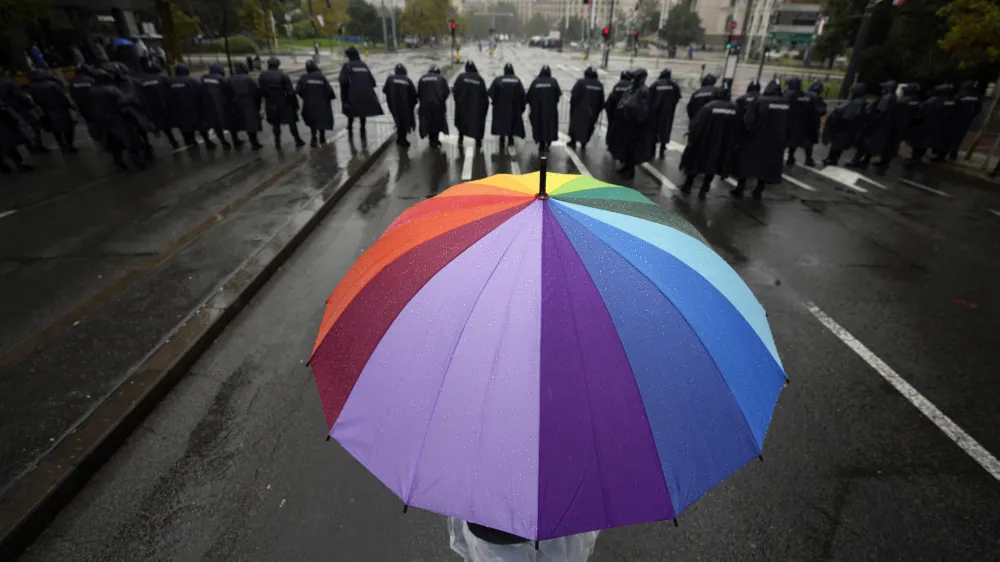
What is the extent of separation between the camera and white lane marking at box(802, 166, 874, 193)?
10.1 metres

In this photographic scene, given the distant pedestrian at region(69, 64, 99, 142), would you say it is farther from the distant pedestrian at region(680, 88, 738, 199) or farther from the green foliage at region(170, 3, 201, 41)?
the green foliage at region(170, 3, 201, 41)

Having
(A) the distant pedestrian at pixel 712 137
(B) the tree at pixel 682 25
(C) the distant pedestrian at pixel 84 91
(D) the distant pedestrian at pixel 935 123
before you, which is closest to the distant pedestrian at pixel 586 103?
(A) the distant pedestrian at pixel 712 137

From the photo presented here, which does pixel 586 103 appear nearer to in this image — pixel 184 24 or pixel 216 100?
pixel 216 100

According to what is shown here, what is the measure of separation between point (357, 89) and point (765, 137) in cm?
875

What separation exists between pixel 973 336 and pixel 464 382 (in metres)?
6.12

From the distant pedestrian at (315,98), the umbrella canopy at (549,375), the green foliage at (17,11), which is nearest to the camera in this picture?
the umbrella canopy at (549,375)

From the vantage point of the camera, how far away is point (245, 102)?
1069 cm

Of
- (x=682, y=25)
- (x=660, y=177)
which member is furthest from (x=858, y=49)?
(x=682, y=25)

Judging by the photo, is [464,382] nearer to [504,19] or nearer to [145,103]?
[145,103]

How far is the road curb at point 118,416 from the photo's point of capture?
Result: 285 cm

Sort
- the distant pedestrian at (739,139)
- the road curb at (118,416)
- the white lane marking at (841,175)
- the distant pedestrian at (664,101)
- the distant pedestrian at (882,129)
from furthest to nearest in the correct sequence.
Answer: the distant pedestrian at (882,129) → the white lane marking at (841,175) → the distant pedestrian at (664,101) → the distant pedestrian at (739,139) → the road curb at (118,416)

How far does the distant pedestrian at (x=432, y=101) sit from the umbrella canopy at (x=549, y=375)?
10.5 metres

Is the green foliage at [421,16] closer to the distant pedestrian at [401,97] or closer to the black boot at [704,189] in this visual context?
the distant pedestrian at [401,97]

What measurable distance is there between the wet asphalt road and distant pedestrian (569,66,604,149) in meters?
6.25
